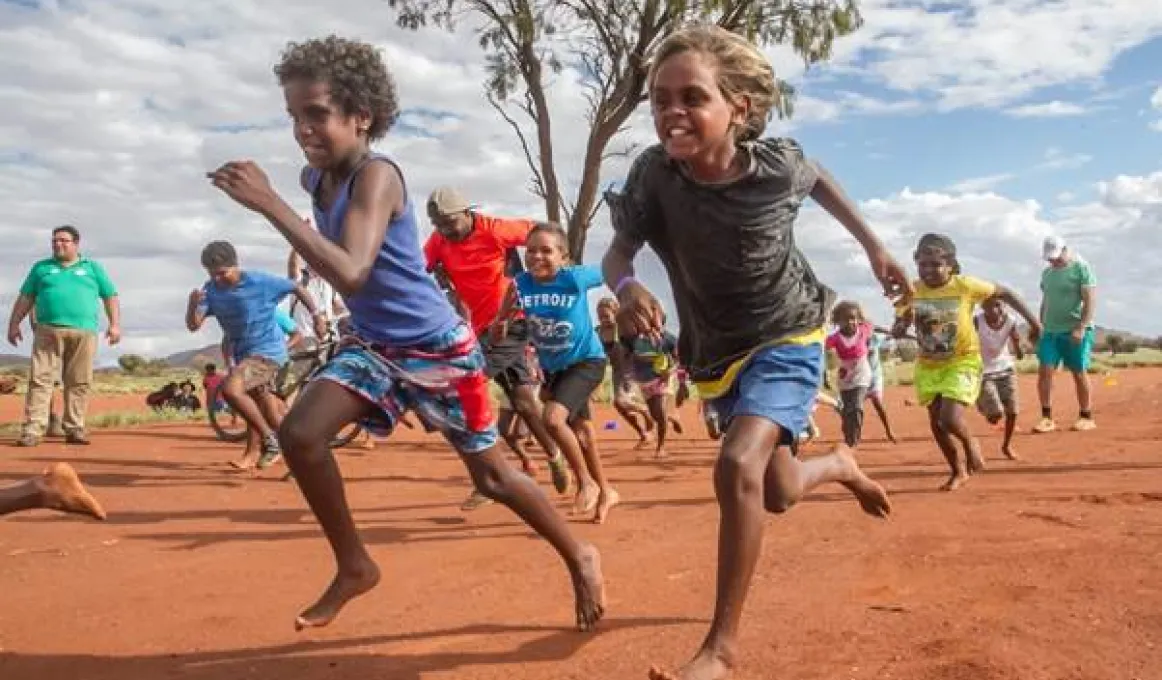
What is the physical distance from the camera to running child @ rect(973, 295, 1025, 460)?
9.69 m

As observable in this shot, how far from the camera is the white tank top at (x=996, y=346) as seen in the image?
401 inches

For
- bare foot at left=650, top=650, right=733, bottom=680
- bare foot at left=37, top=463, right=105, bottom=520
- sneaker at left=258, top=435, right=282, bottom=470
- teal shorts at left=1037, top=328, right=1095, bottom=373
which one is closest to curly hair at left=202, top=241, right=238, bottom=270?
sneaker at left=258, top=435, right=282, bottom=470

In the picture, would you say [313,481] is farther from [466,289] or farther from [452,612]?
[466,289]

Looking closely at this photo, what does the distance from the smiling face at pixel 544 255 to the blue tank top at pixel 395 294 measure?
122 inches

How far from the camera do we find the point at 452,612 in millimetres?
4207

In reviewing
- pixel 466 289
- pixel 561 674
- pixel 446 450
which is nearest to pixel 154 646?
pixel 561 674

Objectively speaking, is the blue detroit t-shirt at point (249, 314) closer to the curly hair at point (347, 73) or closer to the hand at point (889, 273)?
the curly hair at point (347, 73)

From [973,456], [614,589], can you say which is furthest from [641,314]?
[973,456]

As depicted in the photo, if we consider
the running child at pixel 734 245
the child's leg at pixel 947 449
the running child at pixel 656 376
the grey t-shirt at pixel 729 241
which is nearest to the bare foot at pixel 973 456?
the child's leg at pixel 947 449

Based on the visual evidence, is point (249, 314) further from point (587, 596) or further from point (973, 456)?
point (587, 596)

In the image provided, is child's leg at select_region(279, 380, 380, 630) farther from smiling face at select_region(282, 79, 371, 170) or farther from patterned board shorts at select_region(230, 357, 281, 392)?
patterned board shorts at select_region(230, 357, 281, 392)

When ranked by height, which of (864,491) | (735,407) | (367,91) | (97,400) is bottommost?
(97,400)

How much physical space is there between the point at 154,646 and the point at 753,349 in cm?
237

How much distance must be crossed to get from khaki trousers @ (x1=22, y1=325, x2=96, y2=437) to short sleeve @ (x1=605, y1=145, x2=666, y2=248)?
8.86 metres
